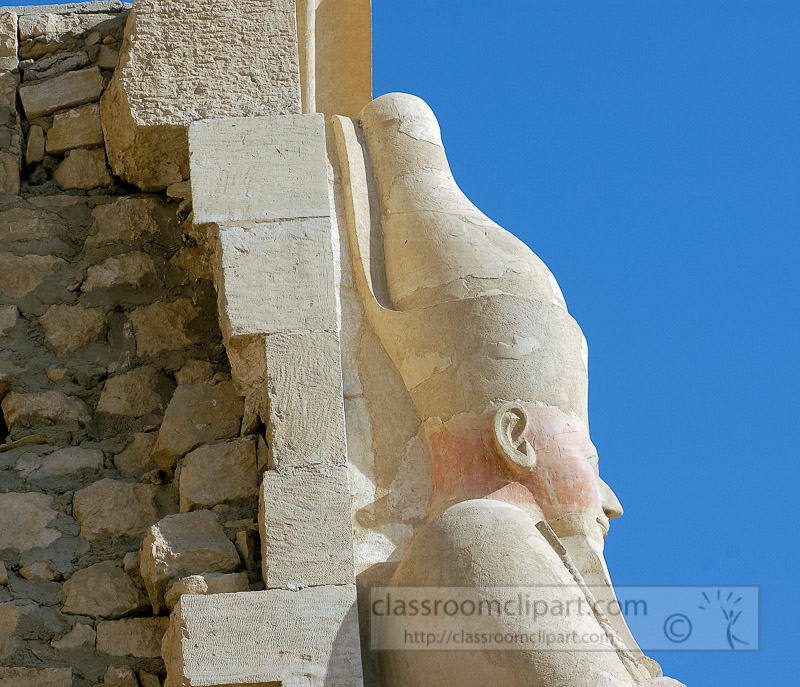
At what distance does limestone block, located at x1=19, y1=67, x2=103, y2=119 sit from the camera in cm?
484

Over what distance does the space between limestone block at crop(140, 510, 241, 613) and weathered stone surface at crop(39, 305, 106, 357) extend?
2.76ft

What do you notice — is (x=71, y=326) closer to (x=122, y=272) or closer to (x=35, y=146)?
(x=122, y=272)

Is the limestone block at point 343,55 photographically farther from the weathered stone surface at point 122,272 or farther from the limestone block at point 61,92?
the weathered stone surface at point 122,272

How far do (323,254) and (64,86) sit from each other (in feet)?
4.78

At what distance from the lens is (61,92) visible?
4852mm

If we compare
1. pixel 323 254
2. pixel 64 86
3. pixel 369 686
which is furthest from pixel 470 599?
pixel 64 86

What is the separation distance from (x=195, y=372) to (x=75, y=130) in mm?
1108

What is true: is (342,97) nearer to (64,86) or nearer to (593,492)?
(64,86)

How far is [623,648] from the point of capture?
3570mm

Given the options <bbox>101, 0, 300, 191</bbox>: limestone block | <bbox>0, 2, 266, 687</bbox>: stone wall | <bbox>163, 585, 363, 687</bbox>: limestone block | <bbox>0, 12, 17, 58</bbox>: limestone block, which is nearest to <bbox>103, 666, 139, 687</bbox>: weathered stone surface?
<bbox>0, 2, 266, 687</bbox>: stone wall

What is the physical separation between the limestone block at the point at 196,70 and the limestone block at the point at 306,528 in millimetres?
1297

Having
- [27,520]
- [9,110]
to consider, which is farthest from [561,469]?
[9,110]

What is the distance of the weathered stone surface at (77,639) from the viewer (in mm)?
3836

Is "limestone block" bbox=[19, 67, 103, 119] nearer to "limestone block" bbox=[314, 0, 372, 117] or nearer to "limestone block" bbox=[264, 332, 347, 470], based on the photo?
"limestone block" bbox=[314, 0, 372, 117]
